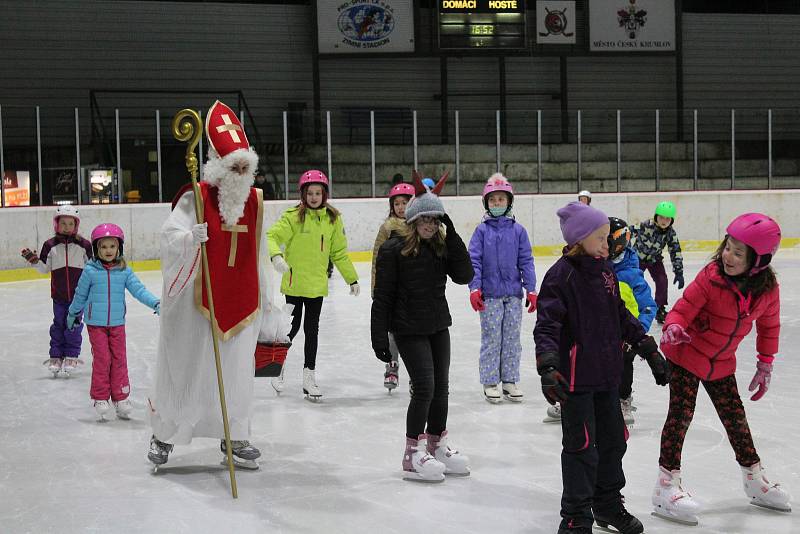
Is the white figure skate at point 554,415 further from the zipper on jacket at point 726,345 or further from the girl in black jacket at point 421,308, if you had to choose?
the zipper on jacket at point 726,345

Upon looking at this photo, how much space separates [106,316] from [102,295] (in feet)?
0.40

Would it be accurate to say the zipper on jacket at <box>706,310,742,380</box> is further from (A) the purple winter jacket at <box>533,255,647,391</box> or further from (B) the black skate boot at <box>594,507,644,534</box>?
(B) the black skate boot at <box>594,507,644,534</box>

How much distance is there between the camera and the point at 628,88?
23.1 meters

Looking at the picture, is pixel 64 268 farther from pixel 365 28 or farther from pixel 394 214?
pixel 365 28

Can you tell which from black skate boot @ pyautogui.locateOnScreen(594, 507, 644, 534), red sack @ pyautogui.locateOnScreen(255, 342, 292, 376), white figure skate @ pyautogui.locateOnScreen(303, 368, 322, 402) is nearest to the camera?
black skate boot @ pyautogui.locateOnScreen(594, 507, 644, 534)

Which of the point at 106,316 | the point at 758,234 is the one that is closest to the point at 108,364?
the point at 106,316

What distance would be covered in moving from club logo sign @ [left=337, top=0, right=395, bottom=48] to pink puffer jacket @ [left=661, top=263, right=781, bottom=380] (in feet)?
59.4

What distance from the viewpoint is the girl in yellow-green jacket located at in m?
6.74

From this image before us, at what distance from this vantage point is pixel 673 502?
161 inches

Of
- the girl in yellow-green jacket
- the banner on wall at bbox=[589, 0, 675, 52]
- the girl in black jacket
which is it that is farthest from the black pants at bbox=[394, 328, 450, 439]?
the banner on wall at bbox=[589, 0, 675, 52]

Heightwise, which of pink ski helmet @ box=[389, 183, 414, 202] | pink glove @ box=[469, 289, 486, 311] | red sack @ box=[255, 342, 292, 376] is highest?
pink ski helmet @ box=[389, 183, 414, 202]

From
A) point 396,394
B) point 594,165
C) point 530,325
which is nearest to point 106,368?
point 396,394

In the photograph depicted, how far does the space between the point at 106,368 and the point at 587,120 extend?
14.8m

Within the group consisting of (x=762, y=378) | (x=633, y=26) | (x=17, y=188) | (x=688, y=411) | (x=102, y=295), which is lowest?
(x=688, y=411)
